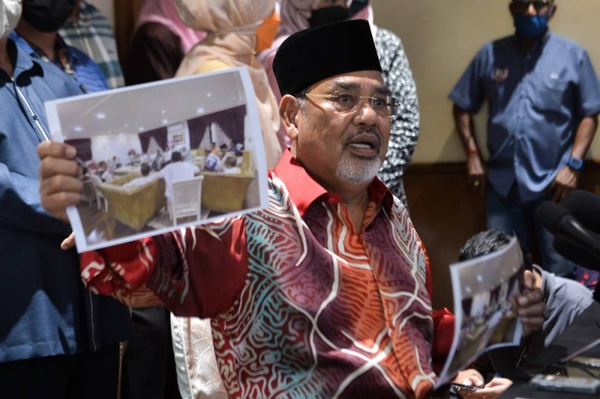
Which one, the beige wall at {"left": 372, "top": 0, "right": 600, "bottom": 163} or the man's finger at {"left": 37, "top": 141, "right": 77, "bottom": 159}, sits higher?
the man's finger at {"left": 37, "top": 141, "right": 77, "bottom": 159}

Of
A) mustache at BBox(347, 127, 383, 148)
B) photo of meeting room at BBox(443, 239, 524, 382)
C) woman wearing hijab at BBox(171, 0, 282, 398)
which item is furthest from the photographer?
woman wearing hijab at BBox(171, 0, 282, 398)

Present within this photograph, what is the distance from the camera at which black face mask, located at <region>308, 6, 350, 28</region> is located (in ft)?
12.4

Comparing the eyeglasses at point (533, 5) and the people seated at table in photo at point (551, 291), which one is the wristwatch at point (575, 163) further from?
the people seated at table in photo at point (551, 291)

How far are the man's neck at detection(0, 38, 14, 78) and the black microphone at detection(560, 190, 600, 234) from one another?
155 centimetres

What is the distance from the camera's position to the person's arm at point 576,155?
440 cm

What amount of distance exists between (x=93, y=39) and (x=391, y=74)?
1205 mm

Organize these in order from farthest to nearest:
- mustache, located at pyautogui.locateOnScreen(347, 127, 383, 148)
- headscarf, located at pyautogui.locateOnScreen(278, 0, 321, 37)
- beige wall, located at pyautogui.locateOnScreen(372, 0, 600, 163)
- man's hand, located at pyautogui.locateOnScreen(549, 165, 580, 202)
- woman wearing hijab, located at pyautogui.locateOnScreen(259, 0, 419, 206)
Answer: beige wall, located at pyautogui.locateOnScreen(372, 0, 600, 163)
man's hand, located at pyautogui.locateOnScreen(549, 165, 580, 202)
headscarf, located at pyautogui.locateOnScreen(278, 0, 321, 37)
woman wearing hijab, located at pyautogui.locateOnScreen(259, 0, 419, 206)
mustache, located at pyautogui.locateOnScreen(347, 127, 383, 148)

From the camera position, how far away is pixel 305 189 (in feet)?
6.52

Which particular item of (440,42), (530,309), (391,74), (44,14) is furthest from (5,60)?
(440,42)

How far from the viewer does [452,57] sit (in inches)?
197

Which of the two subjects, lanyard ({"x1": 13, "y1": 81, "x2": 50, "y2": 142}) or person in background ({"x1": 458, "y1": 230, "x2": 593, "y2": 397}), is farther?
person in background ({"x1": 458, "y1": 230, "x2": 593, "y2": 397})

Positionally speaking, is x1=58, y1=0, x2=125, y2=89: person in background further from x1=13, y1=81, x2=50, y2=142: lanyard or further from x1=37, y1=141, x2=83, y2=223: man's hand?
x1=37, y1=141, x2=83, y2=223: man's hand

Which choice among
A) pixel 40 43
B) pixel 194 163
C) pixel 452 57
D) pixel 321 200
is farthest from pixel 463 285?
pixel 452 57

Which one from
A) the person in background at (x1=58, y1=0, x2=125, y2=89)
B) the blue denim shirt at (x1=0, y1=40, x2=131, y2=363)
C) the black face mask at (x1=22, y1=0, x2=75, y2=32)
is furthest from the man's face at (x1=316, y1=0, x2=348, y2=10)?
the blue denim shirt at (x1=0, y1=40, x2=131, y2=363)
